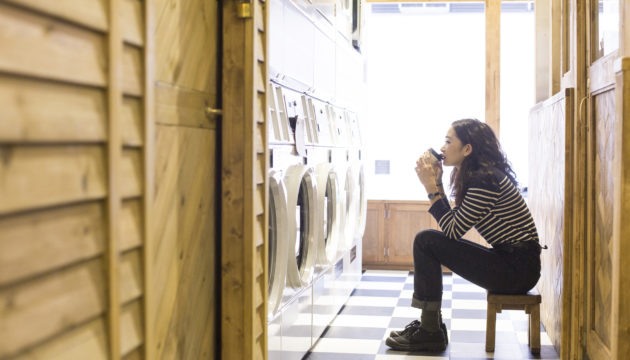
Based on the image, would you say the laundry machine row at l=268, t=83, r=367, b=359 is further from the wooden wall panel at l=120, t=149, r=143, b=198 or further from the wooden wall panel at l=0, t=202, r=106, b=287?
the wooden wall panel at l=0, t=202, r=106, b=287

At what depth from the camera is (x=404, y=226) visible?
5.83 m

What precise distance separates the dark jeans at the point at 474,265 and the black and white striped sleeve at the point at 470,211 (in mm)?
75

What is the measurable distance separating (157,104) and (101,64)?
437mm

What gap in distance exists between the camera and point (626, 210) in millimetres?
2016

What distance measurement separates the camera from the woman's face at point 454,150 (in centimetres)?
358

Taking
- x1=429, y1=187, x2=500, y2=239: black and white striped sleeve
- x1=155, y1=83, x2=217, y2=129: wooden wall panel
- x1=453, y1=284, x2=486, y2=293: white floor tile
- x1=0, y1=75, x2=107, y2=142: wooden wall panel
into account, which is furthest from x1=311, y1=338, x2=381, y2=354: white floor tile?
x1=0, y1=75, x2=107, y2=142: wooden wall panel

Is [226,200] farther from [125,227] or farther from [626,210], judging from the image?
[626,210]

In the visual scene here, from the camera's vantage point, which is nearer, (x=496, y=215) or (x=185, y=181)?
(x=185, y=181)

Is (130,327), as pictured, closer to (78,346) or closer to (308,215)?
(78,346)

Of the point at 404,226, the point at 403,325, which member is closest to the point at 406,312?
the point at 403,325

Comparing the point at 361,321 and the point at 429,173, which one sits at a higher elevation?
the point at 429,173

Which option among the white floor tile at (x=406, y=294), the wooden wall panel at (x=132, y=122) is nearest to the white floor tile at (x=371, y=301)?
the white floor tile at (x=406, y=294)

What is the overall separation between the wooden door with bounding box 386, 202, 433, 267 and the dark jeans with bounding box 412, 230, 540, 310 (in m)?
2.25

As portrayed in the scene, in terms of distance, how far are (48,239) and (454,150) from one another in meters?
2.68
